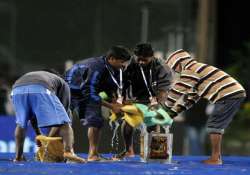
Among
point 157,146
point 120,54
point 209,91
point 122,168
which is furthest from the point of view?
point 209,91

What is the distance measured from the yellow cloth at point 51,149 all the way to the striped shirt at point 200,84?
5.27 ft

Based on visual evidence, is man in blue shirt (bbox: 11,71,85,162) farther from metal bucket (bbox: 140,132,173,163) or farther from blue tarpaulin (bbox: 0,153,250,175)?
metal bucket (bbox: 140,132,173,163)

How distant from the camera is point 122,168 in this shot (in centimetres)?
1027

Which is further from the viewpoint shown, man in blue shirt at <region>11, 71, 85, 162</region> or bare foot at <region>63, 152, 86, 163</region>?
bare foot at <region>63, 152, 86, 163</region>

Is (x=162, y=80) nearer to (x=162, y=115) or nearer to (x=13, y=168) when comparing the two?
(x=162, y=115)

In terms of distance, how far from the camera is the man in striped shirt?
11500 mm

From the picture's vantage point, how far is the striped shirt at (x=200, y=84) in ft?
37.7

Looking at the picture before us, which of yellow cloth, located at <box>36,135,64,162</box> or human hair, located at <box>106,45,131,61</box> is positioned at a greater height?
human hair, located at <box>106,45,131,61</box>

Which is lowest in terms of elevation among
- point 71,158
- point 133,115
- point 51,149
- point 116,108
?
point 71,158

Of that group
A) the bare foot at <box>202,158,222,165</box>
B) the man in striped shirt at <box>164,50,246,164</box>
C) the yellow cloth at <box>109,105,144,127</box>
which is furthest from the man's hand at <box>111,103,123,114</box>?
the bare foot at <box>202,158,222,165</box>

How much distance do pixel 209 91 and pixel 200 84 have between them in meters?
0.14

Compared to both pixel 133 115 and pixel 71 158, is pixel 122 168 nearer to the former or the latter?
pixel 133 115

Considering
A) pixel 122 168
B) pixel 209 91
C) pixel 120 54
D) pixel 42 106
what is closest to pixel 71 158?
pixel 42 106

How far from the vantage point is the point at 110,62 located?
38.0 ft
